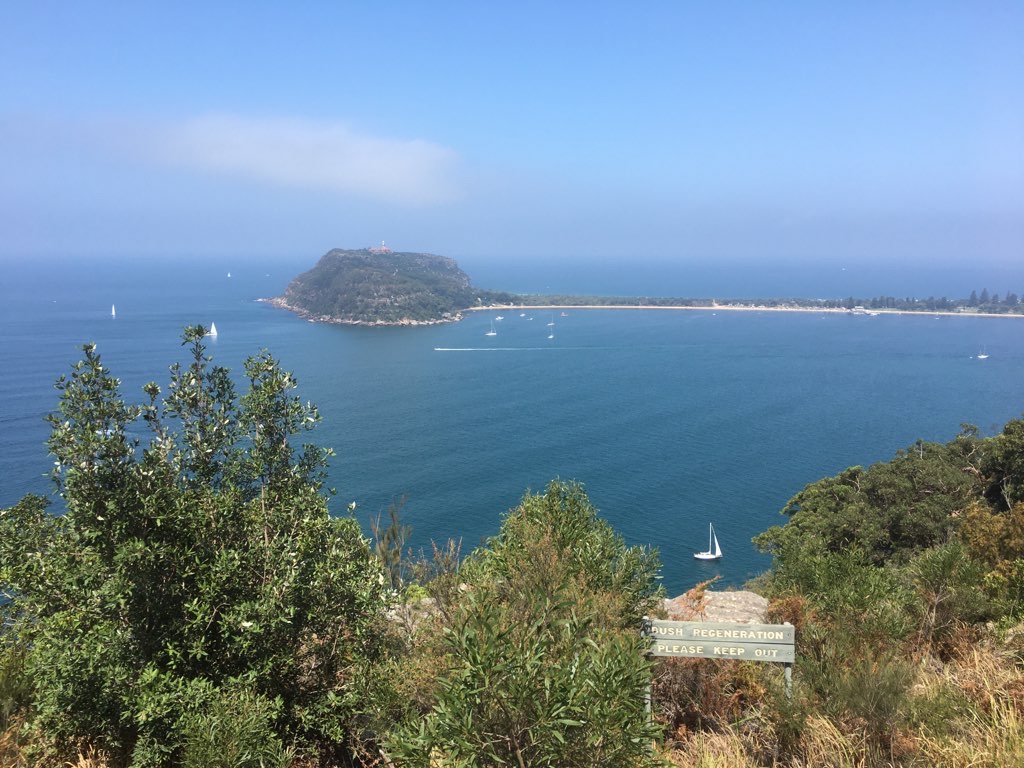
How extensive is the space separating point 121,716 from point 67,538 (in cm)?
115

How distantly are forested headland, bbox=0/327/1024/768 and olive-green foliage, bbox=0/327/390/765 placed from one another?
1 cm

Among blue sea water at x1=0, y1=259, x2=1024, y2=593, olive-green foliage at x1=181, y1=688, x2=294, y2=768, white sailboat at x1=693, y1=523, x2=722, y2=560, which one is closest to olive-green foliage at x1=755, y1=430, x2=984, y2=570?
white sailboat at x1=693, y1=523, x2=722, y2=560

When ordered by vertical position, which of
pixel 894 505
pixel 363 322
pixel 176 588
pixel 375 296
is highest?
pixel 375 296

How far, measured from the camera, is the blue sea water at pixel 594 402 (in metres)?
30.1

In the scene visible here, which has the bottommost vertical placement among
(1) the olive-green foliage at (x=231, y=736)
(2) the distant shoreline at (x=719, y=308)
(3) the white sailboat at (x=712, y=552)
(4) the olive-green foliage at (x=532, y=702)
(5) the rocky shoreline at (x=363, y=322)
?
(3) the white sailboat at (x=712, y=552)

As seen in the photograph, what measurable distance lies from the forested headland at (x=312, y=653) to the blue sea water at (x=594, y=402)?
634 cm

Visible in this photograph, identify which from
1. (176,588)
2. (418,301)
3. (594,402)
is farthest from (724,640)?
(418,301)

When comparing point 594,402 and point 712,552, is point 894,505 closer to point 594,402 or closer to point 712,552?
point 712,552

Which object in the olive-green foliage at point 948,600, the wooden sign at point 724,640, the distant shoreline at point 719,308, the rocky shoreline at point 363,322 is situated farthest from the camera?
the distant shoreline at point 719,308

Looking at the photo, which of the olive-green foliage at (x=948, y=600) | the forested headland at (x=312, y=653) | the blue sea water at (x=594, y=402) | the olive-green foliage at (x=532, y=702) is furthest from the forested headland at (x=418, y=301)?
the olive-green foliage at (x=532, y=702)

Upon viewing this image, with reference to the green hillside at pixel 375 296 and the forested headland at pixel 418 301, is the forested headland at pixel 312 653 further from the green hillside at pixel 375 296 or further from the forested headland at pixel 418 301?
the green hillside at pixel 375 296

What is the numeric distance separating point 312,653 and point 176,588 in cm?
115

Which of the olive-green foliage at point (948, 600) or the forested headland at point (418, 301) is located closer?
the olive-green foliage at point (948, 600)

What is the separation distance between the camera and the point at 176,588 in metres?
3.87
